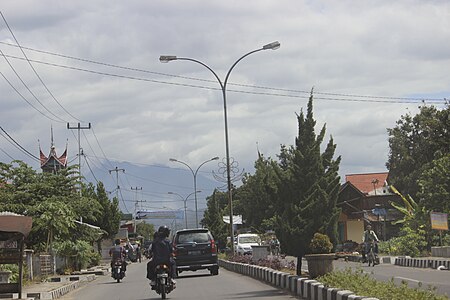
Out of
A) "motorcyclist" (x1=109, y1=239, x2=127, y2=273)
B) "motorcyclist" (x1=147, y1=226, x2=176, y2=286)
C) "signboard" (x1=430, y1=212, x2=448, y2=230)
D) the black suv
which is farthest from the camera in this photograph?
"signboard" (x1=430, y1=212, x2=448, y2=230)

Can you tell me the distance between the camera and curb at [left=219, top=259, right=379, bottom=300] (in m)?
14.0

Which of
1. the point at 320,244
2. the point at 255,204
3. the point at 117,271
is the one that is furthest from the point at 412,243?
the point at 255,204

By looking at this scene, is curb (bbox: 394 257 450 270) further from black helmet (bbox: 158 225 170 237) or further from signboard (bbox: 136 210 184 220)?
signboard (bbox: 136 210 184 220)

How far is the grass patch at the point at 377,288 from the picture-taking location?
12211mm

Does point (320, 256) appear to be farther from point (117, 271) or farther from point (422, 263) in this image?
point (117, 271)

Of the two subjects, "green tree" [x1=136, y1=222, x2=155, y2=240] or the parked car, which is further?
"green tree" [x1=136, y1=222, x2=155, y2=240]

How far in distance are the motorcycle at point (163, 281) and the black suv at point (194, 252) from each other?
10908 mm

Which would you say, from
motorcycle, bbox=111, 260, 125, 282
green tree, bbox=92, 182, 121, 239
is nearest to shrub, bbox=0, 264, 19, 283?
motorcycle, bbox=111, 260, 125, 282

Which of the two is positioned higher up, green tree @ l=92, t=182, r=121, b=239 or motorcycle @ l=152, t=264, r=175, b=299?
green tree @ l=92, t=182, r=121, b=239

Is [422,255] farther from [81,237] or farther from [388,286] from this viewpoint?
[388,286]

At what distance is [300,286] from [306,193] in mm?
3023

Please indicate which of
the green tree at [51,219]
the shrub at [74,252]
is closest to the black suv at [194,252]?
the green tree at [51,219]

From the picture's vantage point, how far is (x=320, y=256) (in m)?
18.7

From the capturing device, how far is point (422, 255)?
37156 mm
